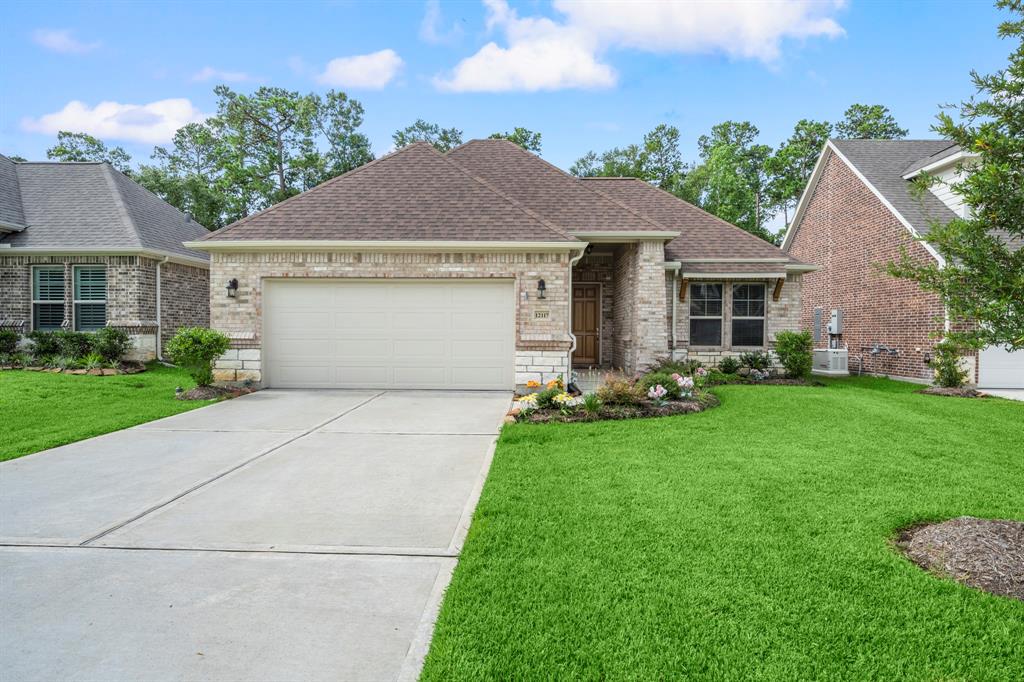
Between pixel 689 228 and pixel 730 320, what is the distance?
2.79 metres

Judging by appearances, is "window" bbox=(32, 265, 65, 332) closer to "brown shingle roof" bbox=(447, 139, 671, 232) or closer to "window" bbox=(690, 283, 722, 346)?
"brown shingle roof" bbox=(447, 139, 671, 232)

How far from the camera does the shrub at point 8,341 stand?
12.7 metres

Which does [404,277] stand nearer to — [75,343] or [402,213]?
[402,213]

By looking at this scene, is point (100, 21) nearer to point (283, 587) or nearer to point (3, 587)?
point (3, 587)

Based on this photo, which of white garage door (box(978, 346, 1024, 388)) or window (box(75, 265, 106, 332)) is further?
window (box(75, 265, 106, 332))

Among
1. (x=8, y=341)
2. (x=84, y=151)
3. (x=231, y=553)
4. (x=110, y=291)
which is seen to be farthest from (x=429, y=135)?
(x=231, y=553)

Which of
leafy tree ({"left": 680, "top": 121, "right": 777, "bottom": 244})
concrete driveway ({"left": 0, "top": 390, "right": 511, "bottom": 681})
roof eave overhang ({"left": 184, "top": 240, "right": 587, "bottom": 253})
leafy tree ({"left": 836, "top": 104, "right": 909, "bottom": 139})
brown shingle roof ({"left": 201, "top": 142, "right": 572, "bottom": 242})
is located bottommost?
concrete driveway ({"left": 0, "top": 390, "right": 511, "bottom": 681})

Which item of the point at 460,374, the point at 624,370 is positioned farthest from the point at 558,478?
the point at 624,370

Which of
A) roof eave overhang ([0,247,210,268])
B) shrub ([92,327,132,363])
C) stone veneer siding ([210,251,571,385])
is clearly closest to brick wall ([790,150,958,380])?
stone veneer siding ([210,251,571,385])

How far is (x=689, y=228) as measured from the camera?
14.1 meters

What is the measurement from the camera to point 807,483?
4.82 metres

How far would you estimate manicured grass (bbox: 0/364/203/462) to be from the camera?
6.71 m

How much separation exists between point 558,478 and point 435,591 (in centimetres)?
216

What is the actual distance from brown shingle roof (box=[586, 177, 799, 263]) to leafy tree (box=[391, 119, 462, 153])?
20.8 metres
